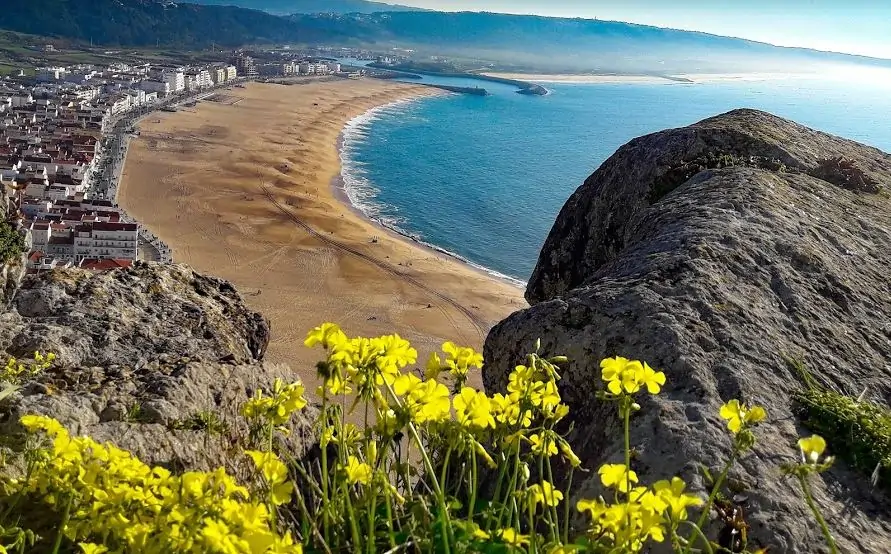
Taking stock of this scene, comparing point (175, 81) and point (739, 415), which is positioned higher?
point (175, 81)

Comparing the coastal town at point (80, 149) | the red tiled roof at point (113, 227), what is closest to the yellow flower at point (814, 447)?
the coastal town at point (80, 149)

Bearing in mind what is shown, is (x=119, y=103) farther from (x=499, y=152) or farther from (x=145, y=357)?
(x=145, y=357)

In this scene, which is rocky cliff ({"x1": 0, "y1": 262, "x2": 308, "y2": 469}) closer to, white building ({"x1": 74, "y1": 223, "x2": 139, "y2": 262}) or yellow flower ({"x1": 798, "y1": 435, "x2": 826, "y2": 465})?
yellow flower ({"x1": 798, "y1": 435, "x2": 826, "y2": 465})

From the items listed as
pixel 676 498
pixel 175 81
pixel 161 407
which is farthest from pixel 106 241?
pixel 175 81

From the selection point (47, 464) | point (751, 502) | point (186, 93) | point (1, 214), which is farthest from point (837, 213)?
point (186, 93)

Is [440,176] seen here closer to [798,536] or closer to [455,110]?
[455,110]

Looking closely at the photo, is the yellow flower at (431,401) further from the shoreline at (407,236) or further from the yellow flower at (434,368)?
the shoreline at (407,236)

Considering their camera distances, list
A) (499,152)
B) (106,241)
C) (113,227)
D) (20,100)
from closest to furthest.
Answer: (106,241)
(113,227)
(20,100)
(499,152)
